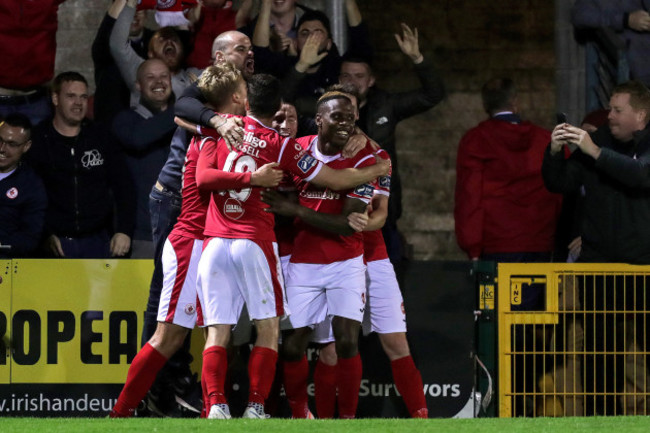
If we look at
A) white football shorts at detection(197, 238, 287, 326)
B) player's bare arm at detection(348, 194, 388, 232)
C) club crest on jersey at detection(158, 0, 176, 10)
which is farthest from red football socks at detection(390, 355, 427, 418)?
club crest on jersey at detection(158, 0, 176, 10)

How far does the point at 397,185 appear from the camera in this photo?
10.3 meters

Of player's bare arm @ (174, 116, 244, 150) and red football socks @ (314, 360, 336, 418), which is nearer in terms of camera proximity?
player's bare arm @ (174, 116, 244, 150)

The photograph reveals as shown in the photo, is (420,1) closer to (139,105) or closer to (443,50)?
(443,50)

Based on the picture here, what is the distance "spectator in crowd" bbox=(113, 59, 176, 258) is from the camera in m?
10.1

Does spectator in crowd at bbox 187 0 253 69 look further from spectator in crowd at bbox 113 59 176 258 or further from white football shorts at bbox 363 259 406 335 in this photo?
white football shorts at bbox 363 259 406 335

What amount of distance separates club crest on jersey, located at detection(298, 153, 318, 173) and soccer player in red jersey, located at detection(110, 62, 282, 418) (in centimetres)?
57

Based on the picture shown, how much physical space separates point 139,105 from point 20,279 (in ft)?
5.80

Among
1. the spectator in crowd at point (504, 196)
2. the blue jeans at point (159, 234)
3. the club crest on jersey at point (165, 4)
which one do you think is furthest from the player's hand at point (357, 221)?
the club crest on jersey at point (165, 4)

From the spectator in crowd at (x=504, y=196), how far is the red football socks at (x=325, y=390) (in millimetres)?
1985

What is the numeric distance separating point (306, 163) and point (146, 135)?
223 cm

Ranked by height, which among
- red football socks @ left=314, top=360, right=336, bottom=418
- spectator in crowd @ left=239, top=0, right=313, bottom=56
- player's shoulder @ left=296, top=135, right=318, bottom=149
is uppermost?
spectator in crowd @ left=239, top=0, right=313, bottom=56

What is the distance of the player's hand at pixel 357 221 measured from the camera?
8.46m

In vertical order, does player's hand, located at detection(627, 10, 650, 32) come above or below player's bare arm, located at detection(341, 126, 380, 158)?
above

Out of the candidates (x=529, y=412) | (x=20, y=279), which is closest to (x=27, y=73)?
(x=20, y=279)
